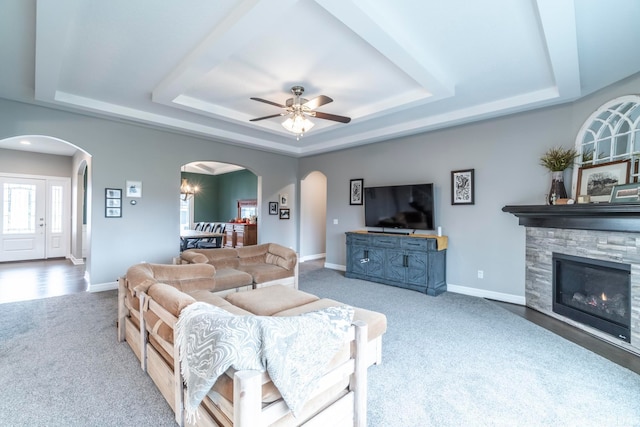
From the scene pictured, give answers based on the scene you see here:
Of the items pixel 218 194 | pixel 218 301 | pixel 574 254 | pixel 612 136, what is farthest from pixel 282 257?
pixel 218 194

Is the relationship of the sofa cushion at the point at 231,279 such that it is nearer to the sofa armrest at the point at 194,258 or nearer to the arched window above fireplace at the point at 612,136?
the sofa armrest at the point at 194,258

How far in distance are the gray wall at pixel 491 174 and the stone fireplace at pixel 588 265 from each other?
0.32 metres

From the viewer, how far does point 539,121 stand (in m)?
4.02

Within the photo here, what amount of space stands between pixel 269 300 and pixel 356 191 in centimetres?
396

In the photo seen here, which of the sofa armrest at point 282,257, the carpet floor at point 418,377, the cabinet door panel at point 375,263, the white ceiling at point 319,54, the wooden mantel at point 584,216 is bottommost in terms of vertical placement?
the carpet floor at point 418,377

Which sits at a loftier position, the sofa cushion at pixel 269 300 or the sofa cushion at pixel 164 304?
the sofa cushion at pixel 164 304

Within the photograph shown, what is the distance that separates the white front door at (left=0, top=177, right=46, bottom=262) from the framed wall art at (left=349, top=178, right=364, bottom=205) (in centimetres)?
748

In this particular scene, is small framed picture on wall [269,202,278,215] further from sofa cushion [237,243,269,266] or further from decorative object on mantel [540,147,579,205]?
decorative object on mantel [540,147,579,205]

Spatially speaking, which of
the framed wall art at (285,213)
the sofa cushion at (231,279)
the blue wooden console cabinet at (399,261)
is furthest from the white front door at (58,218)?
the blue wooden console cabinet at (399,261)

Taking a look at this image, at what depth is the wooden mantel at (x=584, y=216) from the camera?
109 inches

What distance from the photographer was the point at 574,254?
3.39 m

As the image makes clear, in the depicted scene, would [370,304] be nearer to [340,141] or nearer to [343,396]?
[343,396]

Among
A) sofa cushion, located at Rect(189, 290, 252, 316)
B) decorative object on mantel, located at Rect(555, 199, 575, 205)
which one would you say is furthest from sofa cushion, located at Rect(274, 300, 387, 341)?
decorative object on mantel, located at Rect(555, 199, 575, 205)

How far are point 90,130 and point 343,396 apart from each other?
5.15m
